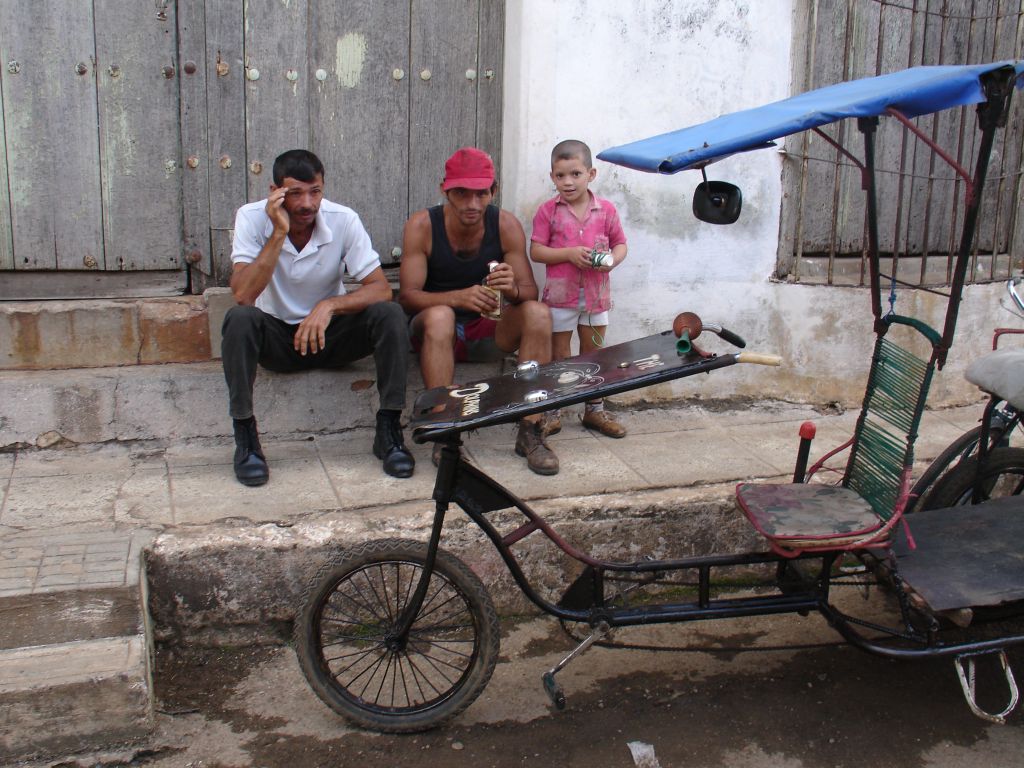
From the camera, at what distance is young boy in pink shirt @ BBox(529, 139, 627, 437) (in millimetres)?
4453

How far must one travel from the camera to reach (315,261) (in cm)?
433

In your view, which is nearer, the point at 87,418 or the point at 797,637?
the point at 797,637

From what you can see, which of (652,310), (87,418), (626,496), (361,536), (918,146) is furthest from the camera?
(918,146)

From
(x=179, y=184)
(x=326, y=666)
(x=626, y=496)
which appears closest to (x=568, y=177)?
(x=626, y=496)

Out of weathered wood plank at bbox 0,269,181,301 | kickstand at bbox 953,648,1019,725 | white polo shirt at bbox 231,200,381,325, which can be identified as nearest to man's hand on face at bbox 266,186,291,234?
white polo shirt at bbox 231,200,381,325

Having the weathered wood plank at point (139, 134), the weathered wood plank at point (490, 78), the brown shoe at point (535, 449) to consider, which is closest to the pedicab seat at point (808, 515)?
the brown shoe at point (535, 449)

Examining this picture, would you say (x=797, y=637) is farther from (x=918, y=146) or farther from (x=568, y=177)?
(x=918, y=146)

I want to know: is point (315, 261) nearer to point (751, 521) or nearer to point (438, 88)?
point (438, 88)

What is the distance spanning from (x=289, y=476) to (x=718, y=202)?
77.5 inches

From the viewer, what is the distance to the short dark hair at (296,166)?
4.08 meters

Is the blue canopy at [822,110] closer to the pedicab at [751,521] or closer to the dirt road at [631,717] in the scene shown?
the pedicab at [751,521]

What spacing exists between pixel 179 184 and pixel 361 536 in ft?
6.34

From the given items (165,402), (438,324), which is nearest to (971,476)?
(438,324)

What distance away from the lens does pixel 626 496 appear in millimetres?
3951
